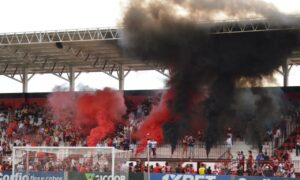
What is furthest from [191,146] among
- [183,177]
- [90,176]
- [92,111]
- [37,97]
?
[37,97]

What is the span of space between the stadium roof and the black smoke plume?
87 centimetres

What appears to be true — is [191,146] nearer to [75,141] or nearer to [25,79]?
[75,141]

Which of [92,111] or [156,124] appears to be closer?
[156,124]

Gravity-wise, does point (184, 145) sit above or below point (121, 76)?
below

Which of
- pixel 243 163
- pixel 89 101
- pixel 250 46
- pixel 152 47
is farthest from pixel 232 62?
pixel 89 101

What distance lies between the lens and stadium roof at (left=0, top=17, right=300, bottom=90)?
1463 inches

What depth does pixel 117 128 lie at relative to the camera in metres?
44.9

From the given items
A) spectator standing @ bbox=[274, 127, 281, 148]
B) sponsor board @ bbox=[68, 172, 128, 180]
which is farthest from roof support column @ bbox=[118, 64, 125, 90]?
sponsor board @ bbox=[68, 172, 128, 180]

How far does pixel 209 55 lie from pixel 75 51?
9.53 m

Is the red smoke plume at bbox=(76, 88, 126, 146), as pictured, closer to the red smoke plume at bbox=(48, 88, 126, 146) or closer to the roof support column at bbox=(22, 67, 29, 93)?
the red smoke plume at bbox=(48, 88, 126, 146)

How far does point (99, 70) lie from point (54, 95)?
3616mm

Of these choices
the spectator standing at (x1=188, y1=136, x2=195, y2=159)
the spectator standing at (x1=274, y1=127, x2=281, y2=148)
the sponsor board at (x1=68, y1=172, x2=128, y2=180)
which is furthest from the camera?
the spectator standing at (x1=274, y1=127, x2=281, y2=148)

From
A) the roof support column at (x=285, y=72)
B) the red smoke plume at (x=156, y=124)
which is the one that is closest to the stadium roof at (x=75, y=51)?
the roof support column at (x=285, y=72)

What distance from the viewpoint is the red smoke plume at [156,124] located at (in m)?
41.7
